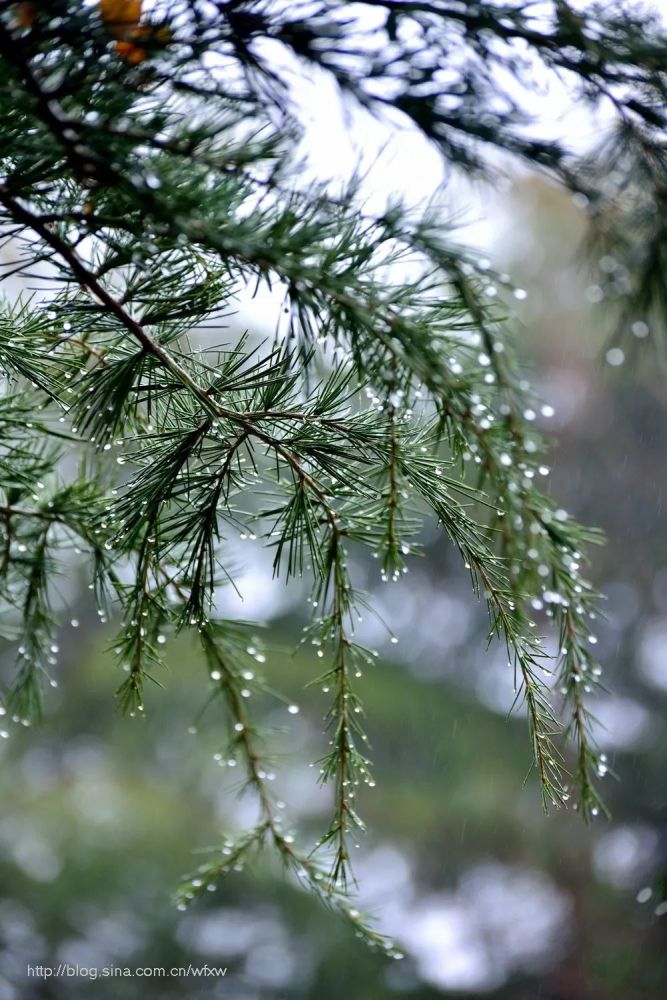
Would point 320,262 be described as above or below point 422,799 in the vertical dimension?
below

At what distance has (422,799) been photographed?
2.70 metres

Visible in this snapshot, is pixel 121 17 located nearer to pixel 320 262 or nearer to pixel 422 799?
pixel 320 262

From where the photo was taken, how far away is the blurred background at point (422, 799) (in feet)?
8.02

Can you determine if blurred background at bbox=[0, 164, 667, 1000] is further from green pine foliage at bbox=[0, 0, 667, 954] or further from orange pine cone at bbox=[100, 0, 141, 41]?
orange pine cone at bbox=[100, 0, 141, 41]

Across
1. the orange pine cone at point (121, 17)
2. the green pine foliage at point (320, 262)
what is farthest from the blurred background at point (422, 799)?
the orange pine cone at point (121, 17)

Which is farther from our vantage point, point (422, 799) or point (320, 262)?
point (422, 799)

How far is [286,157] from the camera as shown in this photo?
39 centimetres

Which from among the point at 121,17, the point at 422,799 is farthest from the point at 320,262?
the point at 422,799

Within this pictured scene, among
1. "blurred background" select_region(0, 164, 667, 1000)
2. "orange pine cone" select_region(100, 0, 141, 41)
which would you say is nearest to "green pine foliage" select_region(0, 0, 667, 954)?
"orange pine cone" select_region(100, 0, 141, 41)

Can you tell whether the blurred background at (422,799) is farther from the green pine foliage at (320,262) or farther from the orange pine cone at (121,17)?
the orange pine cone at (121,17)

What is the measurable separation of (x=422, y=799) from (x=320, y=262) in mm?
2574

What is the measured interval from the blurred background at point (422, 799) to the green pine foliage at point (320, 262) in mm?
1832

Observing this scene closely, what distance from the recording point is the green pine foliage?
0.36 metres

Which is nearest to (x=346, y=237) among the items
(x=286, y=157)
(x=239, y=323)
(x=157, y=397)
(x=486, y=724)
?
(x=286, y=157)
